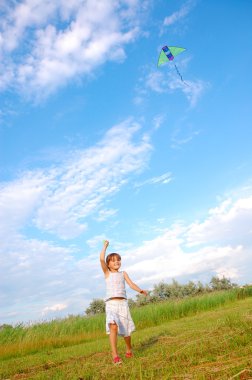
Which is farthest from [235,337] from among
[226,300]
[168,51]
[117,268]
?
[226,300]

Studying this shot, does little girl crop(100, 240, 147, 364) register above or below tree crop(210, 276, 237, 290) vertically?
below

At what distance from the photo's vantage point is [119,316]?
22.0 ft

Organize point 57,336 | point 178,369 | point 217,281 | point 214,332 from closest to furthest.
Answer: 1. point 178,369
2. point 214,332
3. point 57,336
4. point 217,281

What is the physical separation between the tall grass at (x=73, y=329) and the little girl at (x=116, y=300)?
7.27 meters

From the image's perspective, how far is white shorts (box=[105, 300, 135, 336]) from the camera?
662 cm

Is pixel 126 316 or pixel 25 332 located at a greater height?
pixel 25 332

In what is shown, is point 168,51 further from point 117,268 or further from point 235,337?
point 235,337

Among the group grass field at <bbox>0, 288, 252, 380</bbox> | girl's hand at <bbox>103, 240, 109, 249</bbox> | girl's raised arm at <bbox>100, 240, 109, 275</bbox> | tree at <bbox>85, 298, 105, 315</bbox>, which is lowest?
grass field at <bbox>0, 288, 252, 380</bbox>

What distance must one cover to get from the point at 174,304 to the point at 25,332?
6115 millimetres

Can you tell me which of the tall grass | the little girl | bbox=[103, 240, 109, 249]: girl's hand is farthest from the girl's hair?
the tall grass

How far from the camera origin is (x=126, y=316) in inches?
266

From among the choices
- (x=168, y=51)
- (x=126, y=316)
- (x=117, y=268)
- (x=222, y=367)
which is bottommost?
(x=222, y=367)

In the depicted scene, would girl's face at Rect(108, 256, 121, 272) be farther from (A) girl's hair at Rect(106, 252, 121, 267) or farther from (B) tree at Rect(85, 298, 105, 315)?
(B) tree at Rect(85, 298, 105, 315)

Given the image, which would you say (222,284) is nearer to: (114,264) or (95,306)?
(95,306)
